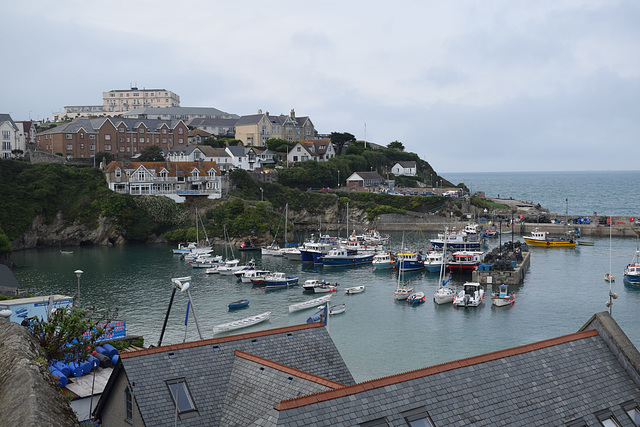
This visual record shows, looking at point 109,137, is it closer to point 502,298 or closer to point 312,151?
point 312,151

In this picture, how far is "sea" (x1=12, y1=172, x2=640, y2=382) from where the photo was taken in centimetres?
3738

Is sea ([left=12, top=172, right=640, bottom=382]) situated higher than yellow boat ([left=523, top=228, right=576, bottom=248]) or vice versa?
yellow boat ([left=523, top=228, right=576, bottom=248])

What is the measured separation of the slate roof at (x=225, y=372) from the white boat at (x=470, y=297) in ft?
112

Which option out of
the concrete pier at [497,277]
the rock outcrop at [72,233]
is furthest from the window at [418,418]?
the rock outcrop at [72,233]

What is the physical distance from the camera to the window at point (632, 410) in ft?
37.5

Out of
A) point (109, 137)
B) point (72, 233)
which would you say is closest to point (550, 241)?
point (72, 233)

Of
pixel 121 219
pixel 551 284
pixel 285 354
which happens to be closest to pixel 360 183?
pixel 121 219

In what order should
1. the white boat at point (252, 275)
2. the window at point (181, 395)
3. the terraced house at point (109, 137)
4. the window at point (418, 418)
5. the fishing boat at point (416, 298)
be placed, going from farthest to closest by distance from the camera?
the terraced house at point (109, 137)
the white boat at point (252, 275)
the fishing boat at point (416, 298)
the window at point (181, 395)
the window at point (418, 418)

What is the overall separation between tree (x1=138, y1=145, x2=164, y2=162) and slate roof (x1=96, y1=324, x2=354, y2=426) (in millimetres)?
94562

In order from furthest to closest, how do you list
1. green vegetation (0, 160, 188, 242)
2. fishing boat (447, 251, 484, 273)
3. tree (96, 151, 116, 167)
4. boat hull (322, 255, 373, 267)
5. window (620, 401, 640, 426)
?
tree (96, 151, 116, 167) < green vegetation (0, 160, 188, 242) < boat hull (322, 255, 373, 267) < fishing boat (447, 251, 484, 273) < window (620, 401, 640, 426)

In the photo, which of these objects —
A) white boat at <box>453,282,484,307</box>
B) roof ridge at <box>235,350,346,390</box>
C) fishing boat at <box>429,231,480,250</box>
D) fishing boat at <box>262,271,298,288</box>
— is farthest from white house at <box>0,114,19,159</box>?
roof ridge at <box>235,350,346,390</box>

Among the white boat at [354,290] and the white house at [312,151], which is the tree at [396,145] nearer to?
the white house at [312,151]

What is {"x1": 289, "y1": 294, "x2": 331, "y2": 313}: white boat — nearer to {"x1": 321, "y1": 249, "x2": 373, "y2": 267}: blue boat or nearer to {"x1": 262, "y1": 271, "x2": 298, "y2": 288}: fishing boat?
{"x1": 262, "y1": 271, "x2": 298, "y2": 288}: fishing boat

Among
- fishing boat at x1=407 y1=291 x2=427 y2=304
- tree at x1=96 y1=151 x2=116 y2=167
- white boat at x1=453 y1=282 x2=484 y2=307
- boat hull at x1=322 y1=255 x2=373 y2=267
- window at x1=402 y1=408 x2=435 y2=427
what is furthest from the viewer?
tree at x1=96 y1=151 x2=116 y2=167
